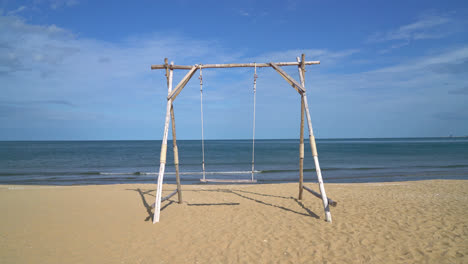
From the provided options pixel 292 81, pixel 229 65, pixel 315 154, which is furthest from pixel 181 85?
pixel 315 154

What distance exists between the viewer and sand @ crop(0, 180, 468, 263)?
4086mm

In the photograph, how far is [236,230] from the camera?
205 inches

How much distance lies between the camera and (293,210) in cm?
671

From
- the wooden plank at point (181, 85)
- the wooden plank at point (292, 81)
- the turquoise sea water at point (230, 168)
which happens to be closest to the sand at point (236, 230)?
the wooden plank at point (181, 85)

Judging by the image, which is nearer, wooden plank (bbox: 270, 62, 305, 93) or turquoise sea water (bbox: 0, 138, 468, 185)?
wooden plank (bbox: 270, 62, 305, 93)

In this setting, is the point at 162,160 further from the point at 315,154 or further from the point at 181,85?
the point at 315,154

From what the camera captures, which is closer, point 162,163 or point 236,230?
point 236,230

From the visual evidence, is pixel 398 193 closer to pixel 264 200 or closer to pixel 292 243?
pixel 264 200

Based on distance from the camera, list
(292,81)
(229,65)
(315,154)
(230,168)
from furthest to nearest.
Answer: (230,168)
(229,65)
(292,81)
(315,154)

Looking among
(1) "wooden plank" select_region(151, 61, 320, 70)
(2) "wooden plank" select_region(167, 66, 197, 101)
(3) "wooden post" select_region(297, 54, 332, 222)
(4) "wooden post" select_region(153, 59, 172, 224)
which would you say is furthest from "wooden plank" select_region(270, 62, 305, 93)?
(4) "wooden post" select_region(153, 59, 172, 224)

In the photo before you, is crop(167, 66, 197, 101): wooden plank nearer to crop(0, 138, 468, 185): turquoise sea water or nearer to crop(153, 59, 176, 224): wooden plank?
crop(153, 59, 176, 224): wooden plank

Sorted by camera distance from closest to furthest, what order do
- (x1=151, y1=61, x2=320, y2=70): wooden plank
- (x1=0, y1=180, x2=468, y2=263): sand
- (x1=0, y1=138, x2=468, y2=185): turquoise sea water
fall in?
(x1=0, y1=180, x2=468, y2=263): sand → (x1=151, y1=61, x2=320, y2=70): wooden plank → (x1=0, y1=138, x2=468, y2=185): turquoise sea water

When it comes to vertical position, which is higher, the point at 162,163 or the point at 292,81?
the point at 292,81

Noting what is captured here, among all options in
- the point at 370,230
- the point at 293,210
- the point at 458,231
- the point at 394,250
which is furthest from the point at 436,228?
the point at 293,210
